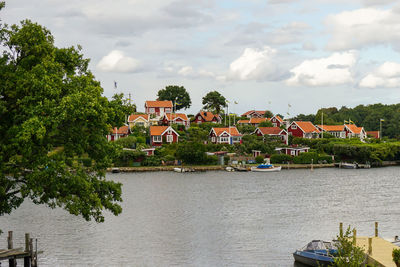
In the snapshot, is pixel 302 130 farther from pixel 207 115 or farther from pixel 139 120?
pixel 139 120

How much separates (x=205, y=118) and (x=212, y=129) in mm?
24218

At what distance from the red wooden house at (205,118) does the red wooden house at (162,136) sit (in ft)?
102

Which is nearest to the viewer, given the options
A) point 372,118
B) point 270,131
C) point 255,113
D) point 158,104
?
point 270,131

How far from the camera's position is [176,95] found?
157 metres

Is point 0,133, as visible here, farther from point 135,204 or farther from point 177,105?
point 177,105

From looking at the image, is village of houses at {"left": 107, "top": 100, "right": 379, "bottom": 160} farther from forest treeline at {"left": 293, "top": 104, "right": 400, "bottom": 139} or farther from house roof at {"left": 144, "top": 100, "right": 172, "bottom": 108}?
forest treeline at {"left": 293, "top": 104, "right": 400, "bottom": 139}

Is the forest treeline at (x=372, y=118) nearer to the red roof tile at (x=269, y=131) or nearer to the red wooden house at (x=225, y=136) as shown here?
the red roof tile at (x=269, y=131)

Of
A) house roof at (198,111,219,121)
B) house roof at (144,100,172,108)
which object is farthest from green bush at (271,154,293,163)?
house roof at (144,100,172,108)

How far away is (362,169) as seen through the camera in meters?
108

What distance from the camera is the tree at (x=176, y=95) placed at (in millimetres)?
156625

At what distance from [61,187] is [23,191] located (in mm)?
1813

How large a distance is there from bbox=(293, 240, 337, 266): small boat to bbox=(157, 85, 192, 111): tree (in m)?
122

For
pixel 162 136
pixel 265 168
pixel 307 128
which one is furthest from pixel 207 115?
pixel 265 168

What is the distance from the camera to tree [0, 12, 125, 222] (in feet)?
77.6
